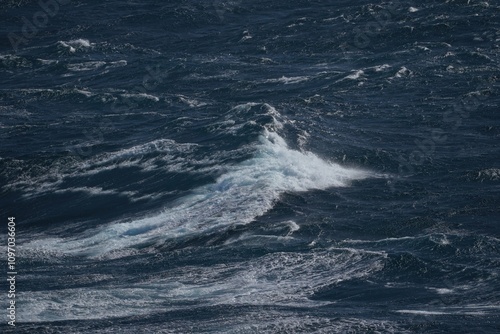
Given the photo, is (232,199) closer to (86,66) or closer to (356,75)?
(356,75)

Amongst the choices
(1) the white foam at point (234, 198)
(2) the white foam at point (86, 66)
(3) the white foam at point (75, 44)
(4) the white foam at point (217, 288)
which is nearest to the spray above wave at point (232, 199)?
(1) the white foam at point (234, 198)

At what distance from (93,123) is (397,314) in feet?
135

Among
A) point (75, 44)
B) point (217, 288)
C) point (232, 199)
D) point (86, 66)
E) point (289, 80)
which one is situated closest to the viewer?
point (217, 288)

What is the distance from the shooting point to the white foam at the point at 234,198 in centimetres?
5469

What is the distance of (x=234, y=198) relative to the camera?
2302 inches

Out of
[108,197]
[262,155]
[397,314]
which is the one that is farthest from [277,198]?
[397,314]

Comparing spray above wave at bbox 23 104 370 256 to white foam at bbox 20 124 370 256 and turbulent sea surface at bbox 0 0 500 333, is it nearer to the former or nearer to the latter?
white foam at bbox 20 124 370 256

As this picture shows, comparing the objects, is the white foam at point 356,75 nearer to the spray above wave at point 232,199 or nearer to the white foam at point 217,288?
the spray above wave at point 232,199

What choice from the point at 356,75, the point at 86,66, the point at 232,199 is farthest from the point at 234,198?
the point at 86,66

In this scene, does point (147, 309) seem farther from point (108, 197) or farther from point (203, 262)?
point (108, 197)

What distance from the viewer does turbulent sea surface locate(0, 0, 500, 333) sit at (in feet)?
150

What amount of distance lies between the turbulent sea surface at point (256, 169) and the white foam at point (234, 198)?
0.56 feet

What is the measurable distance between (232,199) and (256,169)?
4.84 m

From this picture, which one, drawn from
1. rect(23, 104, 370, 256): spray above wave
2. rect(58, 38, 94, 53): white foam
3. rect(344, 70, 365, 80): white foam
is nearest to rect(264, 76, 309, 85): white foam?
rect(344, 70, 365, 80): white foam
